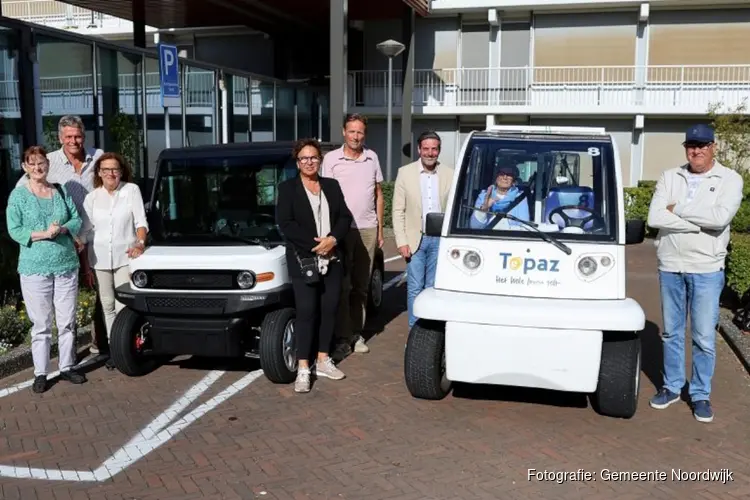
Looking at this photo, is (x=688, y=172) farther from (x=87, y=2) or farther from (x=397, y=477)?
(x=87, y=2)

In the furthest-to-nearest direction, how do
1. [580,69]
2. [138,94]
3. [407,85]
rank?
[580,69]
[407,85]
[138,94]

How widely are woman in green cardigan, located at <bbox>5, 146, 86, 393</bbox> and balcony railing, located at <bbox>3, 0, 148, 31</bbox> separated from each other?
20888mm

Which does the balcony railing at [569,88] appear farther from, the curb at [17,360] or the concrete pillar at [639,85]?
the curb at [17,360]

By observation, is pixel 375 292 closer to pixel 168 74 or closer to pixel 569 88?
pixel 168 74

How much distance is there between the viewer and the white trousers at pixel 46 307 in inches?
221

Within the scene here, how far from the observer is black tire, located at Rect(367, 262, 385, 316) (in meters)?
8.27

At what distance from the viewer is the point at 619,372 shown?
491 centimetres

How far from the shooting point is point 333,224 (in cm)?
581

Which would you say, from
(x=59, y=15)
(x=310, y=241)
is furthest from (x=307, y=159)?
(x=59, y=15)

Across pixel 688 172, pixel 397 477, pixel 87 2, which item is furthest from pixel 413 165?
pixel 87 2

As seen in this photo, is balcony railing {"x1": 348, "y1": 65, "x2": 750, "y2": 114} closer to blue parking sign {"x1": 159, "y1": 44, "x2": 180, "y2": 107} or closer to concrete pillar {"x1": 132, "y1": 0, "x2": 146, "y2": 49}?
concrete pillar {"x1": 132, "y1": 0, "x2": 146, "y2": 49}

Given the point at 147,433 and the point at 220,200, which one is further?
the point at 220,200

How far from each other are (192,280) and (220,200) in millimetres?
887

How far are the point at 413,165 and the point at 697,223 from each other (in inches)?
101
